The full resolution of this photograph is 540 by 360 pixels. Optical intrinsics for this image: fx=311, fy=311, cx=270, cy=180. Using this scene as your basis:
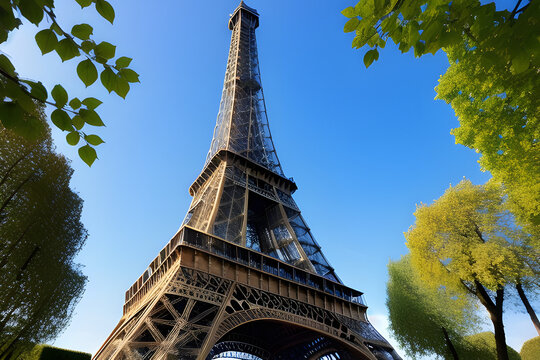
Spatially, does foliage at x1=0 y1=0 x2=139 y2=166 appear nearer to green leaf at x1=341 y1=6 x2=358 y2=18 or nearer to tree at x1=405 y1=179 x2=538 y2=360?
green leaf at x1=341 y1=6 x2=358 y2=18

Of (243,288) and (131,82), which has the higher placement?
(243,288)

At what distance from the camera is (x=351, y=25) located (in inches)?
111

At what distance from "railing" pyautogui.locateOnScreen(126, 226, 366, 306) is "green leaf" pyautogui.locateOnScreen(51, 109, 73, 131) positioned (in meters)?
12.9

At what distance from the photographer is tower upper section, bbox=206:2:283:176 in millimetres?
28812

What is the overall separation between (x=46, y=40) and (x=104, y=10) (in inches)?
17.0

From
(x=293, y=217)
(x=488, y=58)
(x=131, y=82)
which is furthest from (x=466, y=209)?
(x=131, y=82)

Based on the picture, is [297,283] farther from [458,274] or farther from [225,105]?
[225,105]

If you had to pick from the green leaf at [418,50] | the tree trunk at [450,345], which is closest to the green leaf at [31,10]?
the green leaf at [418,50]

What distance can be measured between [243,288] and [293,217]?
10180 mm

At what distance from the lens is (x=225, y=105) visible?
33469 millimetres

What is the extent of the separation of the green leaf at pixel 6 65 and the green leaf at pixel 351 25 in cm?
254

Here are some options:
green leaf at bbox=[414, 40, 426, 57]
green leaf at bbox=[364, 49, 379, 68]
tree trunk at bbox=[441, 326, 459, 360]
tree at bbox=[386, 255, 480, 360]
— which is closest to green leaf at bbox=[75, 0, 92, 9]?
green leaf at bbox=[364, 49, 379, 68]

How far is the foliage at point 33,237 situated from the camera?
→ 14258 millimetres

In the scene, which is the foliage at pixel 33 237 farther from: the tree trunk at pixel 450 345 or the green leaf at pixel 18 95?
the tree trunk at pixel 450 345
